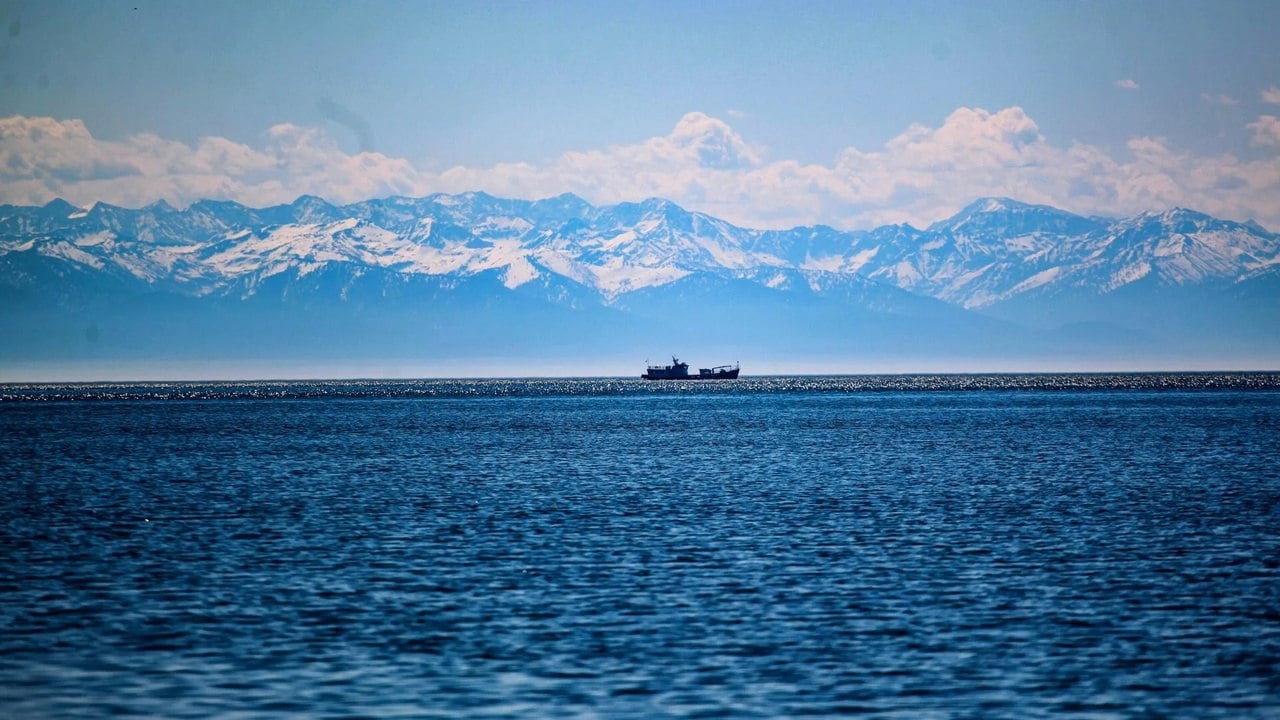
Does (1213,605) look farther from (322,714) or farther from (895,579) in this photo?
(322,714)

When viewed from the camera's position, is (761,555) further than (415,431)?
No

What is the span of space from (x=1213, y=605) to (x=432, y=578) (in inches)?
621

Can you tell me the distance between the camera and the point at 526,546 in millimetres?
37000

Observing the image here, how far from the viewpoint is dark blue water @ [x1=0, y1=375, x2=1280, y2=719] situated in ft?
69.1

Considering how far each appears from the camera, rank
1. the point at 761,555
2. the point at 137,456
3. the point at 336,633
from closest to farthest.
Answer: the point at 336,633 < the point at 761,555 < the point at 137,456

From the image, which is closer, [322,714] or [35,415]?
[322,714]

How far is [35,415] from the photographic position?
163375 mm

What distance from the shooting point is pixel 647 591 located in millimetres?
29438

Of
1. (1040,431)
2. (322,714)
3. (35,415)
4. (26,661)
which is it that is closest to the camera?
(322,714)

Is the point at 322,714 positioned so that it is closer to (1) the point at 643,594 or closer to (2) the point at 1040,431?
(1) the point at 643,594

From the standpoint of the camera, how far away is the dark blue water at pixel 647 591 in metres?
21.1

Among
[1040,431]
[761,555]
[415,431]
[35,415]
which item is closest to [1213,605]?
[761,555]

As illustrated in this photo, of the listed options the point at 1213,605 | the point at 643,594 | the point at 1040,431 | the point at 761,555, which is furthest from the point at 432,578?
the point at 1040,431

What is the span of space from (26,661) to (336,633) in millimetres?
4942
